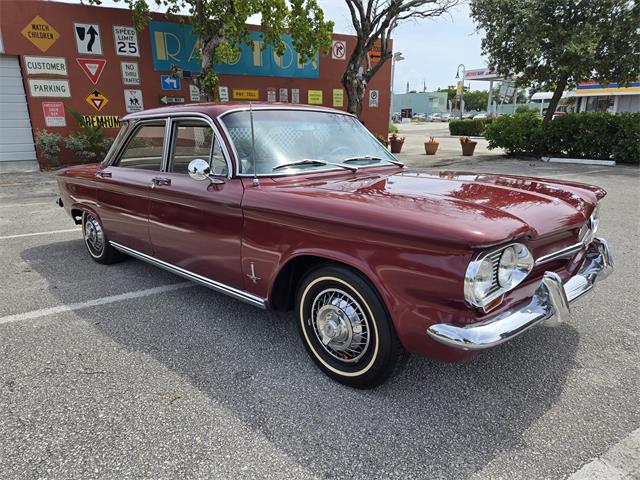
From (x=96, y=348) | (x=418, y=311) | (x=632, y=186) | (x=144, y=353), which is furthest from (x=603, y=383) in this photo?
(x=632, y=186)

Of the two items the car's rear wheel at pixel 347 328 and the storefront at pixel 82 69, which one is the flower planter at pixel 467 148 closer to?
the storefront at pixel 82 69

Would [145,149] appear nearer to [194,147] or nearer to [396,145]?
[194,147]

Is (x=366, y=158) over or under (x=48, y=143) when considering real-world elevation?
over

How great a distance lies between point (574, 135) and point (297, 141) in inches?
592

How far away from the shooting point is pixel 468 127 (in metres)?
33.6

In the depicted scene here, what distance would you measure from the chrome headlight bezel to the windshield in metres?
1.60

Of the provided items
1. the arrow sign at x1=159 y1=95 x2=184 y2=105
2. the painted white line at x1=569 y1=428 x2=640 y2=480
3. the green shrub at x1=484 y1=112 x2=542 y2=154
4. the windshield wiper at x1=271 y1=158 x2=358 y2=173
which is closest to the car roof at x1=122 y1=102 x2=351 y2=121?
the windshield wiper at x1=271 y1=158 x2=358 y2=173

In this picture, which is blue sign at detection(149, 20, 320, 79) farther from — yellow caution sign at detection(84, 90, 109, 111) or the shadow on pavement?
the shadow on pavement

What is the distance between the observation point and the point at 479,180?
330 cm

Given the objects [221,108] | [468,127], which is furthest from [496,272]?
[468,127]

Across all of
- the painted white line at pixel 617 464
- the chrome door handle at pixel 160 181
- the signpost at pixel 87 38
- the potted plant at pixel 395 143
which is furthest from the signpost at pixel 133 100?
the painted white line at pixel 617 464

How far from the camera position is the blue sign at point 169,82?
13797mm

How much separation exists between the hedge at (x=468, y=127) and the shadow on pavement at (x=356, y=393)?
32.1 m

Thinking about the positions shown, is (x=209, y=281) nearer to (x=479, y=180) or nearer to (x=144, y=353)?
(x=144, y=353)
